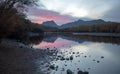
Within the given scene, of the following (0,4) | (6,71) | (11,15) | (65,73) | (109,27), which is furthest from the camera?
(109,27)

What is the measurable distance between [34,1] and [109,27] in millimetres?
159950

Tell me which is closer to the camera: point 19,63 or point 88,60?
point 19,63

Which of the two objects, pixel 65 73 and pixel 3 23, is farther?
pixel 3 23

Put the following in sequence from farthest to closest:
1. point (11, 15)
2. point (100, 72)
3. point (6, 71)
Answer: point (11, 15), point (100, 72), point (6, 71)

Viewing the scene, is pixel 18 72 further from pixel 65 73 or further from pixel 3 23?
pixel 3 23

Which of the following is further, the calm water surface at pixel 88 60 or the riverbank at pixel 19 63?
the calm water surface at pixel 88 60

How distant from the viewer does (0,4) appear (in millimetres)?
33562

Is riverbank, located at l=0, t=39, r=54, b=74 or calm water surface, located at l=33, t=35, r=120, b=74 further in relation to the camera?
calm water surface, located at l=33, t=35, r=120, b=74

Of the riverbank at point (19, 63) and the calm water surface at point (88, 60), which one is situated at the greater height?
the riverbank at point (19, 63)

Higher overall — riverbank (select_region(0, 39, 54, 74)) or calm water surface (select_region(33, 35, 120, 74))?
riverbank (select_region(0, 39, 54, 74))

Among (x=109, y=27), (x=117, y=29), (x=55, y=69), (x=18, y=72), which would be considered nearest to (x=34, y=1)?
(x=55, y=69)

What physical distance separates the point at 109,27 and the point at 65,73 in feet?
580

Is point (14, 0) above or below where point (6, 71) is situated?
above

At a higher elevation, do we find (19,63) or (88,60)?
(19,63)
